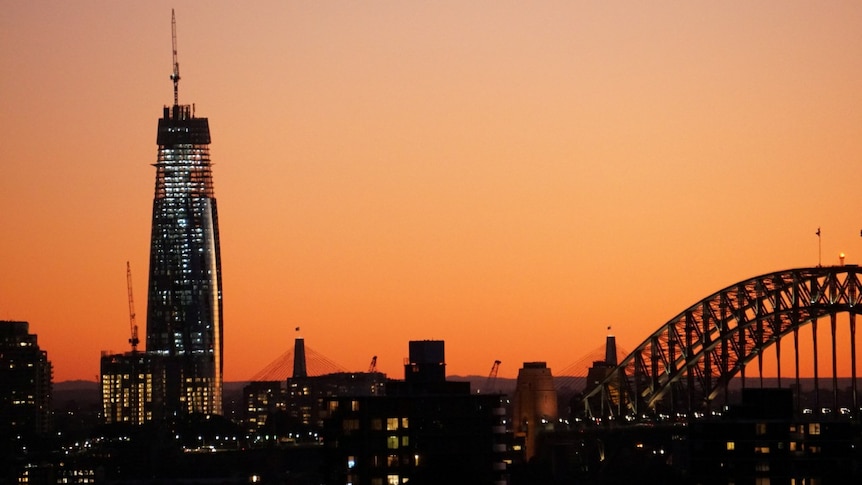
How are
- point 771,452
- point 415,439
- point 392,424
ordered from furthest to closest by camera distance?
point 392,424 < point 415,439 < point 771,452

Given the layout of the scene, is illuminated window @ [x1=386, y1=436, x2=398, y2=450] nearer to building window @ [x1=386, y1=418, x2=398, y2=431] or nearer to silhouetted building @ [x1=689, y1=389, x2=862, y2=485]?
building window @ [x1=386, y1=418, x2=398, y2=431]

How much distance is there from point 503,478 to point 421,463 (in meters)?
9.38

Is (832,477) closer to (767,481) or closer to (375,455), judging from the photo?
(767,481)

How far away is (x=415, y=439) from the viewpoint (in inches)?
7200

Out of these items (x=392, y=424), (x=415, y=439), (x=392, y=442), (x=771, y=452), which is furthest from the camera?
(x=392, y=424)

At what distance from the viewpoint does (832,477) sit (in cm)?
18088

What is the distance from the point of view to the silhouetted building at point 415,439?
180 metres

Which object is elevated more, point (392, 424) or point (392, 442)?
point (392, 424)

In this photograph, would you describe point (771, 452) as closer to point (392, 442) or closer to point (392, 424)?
point (392, 442)

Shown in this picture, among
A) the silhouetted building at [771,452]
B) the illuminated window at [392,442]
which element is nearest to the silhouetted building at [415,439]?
the illuminated window at [392,442]

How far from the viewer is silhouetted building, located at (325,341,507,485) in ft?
592

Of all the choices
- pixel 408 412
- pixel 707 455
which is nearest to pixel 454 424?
pixel 408 412

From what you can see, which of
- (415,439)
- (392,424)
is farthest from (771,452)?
(392,424)

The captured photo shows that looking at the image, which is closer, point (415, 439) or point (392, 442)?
point (392, 442)
